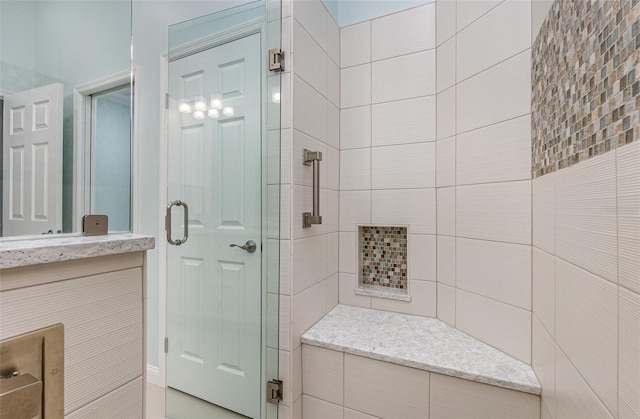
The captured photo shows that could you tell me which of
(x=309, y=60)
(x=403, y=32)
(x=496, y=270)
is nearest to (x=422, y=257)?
(x=496, y=270)

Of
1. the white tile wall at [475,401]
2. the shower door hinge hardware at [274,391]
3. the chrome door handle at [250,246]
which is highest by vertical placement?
the chrome door handle at [250,246]

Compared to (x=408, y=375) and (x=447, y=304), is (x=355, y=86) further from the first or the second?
(x=408, y=375)

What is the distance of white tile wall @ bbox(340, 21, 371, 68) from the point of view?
1869 mm

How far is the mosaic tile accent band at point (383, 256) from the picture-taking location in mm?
1837

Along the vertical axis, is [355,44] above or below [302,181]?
above

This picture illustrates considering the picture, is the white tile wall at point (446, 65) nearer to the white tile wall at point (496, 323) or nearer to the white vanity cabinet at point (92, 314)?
the white tile wall at point (496, 323)

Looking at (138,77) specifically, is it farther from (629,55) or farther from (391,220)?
(629,55)

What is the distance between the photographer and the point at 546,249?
1034 mm

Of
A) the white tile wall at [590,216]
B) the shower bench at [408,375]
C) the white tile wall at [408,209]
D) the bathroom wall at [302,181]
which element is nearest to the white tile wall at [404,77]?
the bathroom wall at [302,181]

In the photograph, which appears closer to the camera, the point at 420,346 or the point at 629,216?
the point at 629,216

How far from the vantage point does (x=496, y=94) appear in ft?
4.39

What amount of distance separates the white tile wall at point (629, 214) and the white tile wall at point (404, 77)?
132 centimetres

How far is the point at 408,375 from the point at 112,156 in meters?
1.45

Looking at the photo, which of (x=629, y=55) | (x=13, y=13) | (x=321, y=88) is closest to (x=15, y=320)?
(x=13, y=13)
